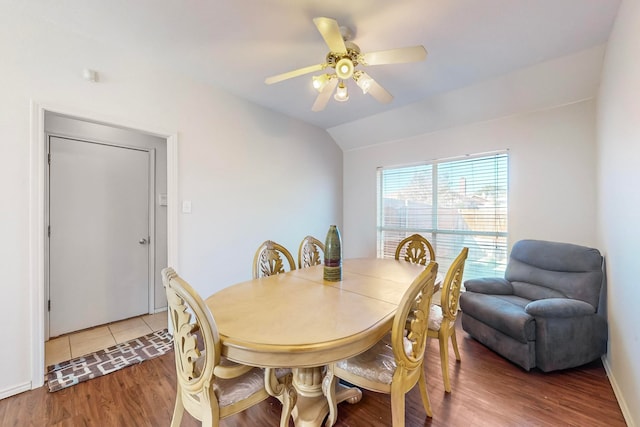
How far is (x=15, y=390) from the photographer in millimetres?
1824

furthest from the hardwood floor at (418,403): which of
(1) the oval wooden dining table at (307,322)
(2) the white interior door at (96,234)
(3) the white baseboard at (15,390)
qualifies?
(2) the white interior door at (96,234)

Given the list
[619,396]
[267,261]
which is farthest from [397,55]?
[619,396]

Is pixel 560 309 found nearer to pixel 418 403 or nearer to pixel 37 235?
pixel 418 403

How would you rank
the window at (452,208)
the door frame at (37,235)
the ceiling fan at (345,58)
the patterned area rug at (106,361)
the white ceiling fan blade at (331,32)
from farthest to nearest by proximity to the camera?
the window at (452,208), the patterned area rug at (106,361), the door frame at (37,235), the ceiling fan at (345,58), the white ceiling fan blade at (331,32)

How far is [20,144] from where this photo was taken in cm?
187

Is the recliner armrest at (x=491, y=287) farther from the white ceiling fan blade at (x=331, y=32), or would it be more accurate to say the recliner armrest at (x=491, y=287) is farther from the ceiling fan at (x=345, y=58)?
the white ceiling fan blade at (x=331, y=32)

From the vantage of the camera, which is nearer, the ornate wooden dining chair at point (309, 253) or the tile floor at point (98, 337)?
the tile floor at point (98, 337)

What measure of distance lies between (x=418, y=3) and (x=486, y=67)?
1.19 m

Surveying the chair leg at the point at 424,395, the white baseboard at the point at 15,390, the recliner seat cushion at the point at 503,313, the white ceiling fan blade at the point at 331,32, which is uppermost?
the white ceiling fan blade at the point at 331,32

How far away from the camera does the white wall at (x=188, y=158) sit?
1.84 m

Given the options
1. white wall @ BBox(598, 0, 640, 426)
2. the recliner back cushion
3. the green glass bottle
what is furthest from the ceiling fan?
the recliner back cushion

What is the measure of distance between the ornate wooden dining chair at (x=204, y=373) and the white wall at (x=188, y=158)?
5.13 feet

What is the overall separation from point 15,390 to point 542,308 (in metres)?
3.78

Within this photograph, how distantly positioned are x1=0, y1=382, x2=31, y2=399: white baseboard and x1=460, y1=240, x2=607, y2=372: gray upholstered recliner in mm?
3482
